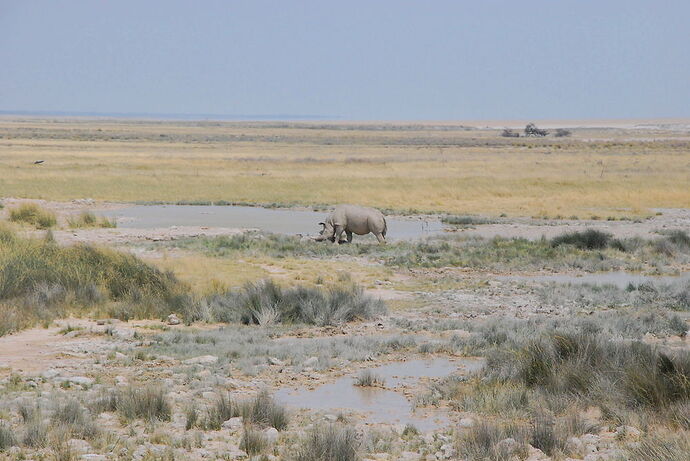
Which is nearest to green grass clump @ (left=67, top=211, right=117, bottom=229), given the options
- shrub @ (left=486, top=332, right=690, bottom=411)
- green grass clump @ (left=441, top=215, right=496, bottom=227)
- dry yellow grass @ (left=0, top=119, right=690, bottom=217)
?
dry yellow grass @ (left=0, top=119, right=690, bottom=217)

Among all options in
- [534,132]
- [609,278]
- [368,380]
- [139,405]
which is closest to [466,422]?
[368,380]

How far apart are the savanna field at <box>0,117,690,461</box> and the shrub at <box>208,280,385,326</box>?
4cm

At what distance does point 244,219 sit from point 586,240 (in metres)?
12.6

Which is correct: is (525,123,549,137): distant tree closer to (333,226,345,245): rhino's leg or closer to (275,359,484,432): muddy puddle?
(333,226,345,245): rhino's leg

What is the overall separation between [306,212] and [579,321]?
21456 mm

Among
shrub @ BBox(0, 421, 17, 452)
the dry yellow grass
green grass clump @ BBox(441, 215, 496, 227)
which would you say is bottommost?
the dry yellow grass

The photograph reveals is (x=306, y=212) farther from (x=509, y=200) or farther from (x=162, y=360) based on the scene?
(x=162, y=360)

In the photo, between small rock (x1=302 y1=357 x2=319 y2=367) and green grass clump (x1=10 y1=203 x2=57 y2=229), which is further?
green grass clump (x1=10 y1=203 x2=57 y2=229)

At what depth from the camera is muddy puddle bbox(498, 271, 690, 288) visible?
1861 centimetres

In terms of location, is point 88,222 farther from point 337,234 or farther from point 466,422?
point 466,422

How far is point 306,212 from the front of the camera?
112 feet

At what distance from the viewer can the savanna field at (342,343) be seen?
25.2 feet

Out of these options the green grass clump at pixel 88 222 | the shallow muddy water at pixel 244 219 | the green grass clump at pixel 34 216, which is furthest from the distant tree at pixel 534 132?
the green grass clump at pixel 34 216

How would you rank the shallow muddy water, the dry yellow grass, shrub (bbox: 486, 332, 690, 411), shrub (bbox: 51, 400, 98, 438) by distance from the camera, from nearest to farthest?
shrub (bbox: 51, 400, 98, 438) → shrub (bbox: 486, 332, 690, 411) → the shallow muddy water → the dry yellow grass
